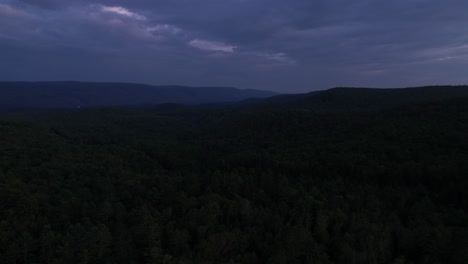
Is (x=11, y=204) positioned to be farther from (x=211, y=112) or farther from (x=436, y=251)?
(x=211, y=112)

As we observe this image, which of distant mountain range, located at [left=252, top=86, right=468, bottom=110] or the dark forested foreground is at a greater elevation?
distant mountain range, located at [left=252, top=86, right=468, bottom=110]

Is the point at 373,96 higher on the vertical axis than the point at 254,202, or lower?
higher

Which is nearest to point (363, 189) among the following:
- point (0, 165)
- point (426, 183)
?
point (426, 183)

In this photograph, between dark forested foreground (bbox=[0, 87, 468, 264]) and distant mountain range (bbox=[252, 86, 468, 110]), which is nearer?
dark forested foreground (bbox=[0, 87, 468, 264])

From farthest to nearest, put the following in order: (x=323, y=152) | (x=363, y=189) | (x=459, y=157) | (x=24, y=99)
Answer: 1. (x=24, y=99)
2. (x=323, y=152)
3. (x=459, y=157)
4. (x=363, y=189)

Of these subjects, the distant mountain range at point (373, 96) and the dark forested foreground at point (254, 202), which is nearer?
the dark forested foreground at point (254, 202)

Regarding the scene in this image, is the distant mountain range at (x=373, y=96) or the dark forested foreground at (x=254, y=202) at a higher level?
the distant mountain range at (x=373, y=96)

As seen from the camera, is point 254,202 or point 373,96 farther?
point 373,96

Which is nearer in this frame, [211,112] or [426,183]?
[426,183]
